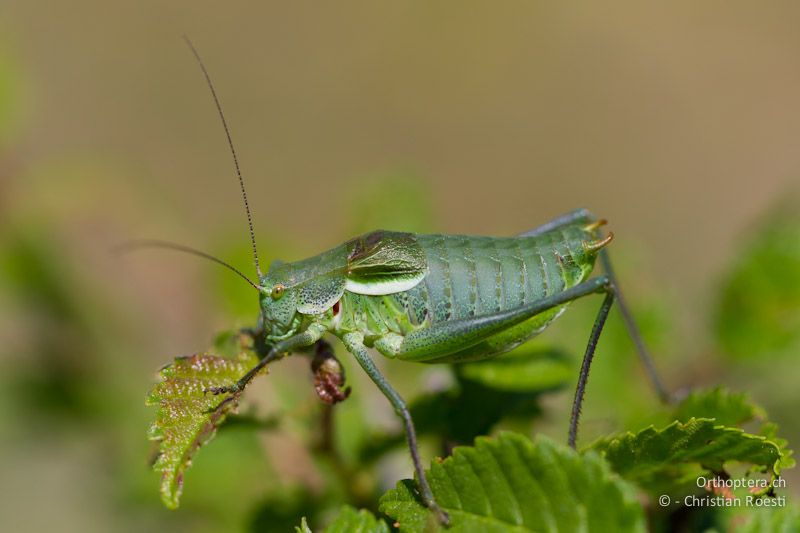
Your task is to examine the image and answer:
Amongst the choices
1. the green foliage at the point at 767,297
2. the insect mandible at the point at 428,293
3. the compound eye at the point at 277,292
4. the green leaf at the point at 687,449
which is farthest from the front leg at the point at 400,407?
the green foliage at the point at 767,297

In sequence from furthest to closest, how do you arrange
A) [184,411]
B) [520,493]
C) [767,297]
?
[767,297] → [184,411] → [520,493]

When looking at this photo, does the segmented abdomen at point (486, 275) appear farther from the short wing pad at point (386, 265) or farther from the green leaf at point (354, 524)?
the green leaf at point (354, 524)

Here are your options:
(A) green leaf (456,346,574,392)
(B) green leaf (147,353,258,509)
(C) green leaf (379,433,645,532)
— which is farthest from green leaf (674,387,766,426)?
(B) green leaf (147,353,258,509)

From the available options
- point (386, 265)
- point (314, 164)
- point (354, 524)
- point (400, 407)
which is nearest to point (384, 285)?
point (386, 265)

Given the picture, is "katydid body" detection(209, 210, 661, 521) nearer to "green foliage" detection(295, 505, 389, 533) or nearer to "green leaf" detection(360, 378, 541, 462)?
"green leaf" detection(360, 378, 541, 462)

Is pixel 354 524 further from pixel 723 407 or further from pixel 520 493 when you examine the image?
pixel 723 407

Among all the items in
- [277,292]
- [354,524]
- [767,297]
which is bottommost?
[767,297]
